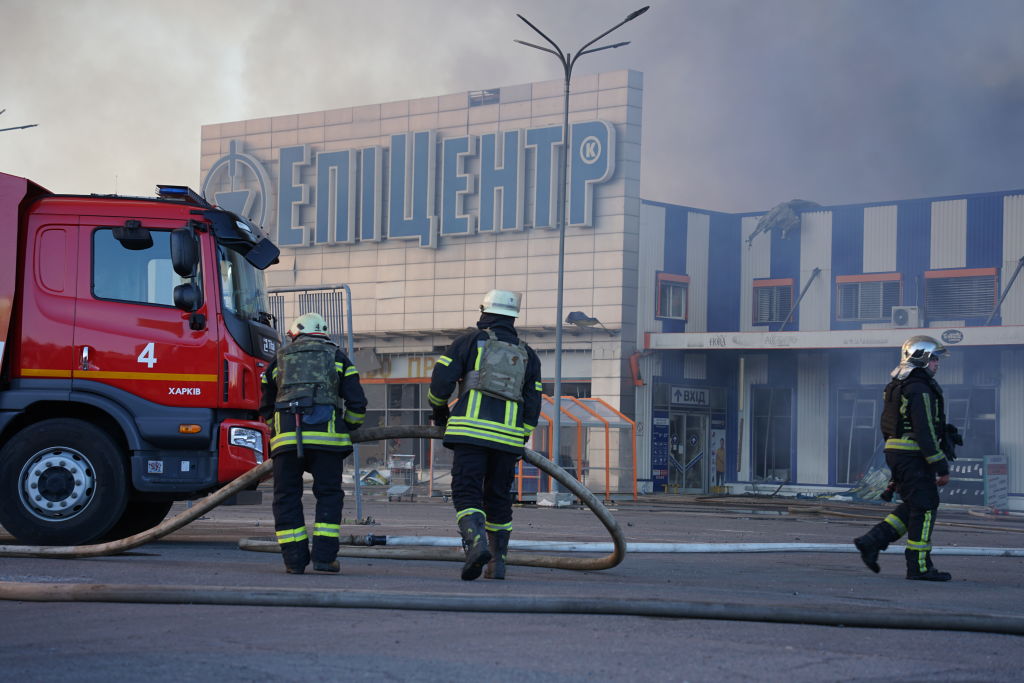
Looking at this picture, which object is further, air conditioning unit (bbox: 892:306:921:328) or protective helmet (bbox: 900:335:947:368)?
air conditioning unit (bbox: 892:306:921:328)

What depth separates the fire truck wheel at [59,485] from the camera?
9.70 m

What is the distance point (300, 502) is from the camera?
8.47 metres

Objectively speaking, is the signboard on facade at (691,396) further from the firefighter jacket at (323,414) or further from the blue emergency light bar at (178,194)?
the firefighter jacket at (323,414)

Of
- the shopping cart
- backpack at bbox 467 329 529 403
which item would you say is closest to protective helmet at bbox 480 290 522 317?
backpack at bbox 467 329 529 403

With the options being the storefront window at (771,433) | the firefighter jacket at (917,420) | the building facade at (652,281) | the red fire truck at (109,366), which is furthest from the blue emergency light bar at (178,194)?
the storefront window at (771,433)

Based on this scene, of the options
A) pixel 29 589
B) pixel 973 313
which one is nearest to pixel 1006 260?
pixel 973 313

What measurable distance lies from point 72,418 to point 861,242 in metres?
26.5

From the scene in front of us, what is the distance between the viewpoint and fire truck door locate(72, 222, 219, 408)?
9961mm

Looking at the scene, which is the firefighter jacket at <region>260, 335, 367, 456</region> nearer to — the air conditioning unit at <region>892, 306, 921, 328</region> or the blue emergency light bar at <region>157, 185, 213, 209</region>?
the blue emergency light bar at <region>157, 185, 213, 209</region>

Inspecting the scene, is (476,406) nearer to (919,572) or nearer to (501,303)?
(501,303)

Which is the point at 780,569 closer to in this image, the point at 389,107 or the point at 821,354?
the point at 821,354

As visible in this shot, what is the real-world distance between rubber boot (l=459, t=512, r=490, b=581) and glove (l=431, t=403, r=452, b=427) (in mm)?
775

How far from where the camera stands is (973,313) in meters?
31.5

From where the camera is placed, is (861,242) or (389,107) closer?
(861,242)
